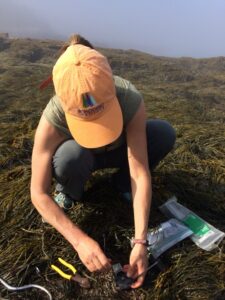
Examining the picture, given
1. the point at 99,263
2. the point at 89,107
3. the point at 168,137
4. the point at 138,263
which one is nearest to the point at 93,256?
the point at 99,263

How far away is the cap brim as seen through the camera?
2.26 m

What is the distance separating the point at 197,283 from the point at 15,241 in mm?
1192

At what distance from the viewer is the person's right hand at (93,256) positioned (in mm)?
2312

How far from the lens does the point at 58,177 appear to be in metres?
2.78

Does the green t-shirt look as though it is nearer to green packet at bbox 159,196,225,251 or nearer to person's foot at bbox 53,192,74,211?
person's foot at bbox 53,192,74,211

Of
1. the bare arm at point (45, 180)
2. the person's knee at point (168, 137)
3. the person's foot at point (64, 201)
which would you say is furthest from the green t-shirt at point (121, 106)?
the person's foot at point (64, 201)

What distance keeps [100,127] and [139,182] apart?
0.52 m

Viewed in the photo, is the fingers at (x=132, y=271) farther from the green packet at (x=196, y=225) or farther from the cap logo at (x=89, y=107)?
the cap logo at (x=89, y=107)

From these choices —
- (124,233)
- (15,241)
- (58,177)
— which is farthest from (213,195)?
(15,241)

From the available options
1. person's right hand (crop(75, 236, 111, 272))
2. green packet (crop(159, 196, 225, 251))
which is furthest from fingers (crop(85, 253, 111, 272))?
green packet (crop(159, 196, 225, 251))

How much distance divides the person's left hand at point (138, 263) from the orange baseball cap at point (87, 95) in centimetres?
62

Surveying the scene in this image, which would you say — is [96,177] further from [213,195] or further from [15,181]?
[213,195]

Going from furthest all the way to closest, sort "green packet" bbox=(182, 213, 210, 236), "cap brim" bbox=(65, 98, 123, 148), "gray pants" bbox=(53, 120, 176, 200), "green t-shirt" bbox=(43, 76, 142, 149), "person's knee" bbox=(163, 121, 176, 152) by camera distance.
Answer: "person's knee" bbox=(163, 121, 176, 152) → "green packet" bbox=(182, 213, 210, 236) → "gray pants" bbox=(53, 120, 176, 200) → "green t-shirt" bbox=(43, 76, 142, 149) → "cap brim" bbox=(65, 98, 123, 148)

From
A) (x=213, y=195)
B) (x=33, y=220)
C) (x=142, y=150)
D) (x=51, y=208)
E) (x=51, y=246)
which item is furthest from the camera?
(x=213, y=195)
